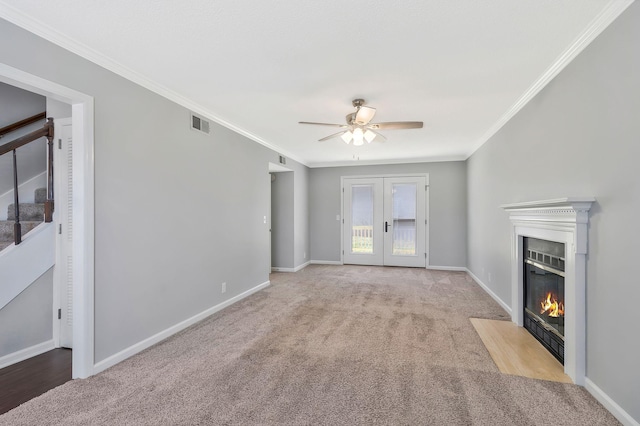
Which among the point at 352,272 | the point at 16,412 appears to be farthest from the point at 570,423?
the point at 352,272

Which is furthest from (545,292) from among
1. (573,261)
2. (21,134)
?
(21,134)

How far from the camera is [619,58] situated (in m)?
1.81

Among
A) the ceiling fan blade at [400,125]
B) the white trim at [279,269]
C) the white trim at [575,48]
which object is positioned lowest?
the white trim at [279,269]

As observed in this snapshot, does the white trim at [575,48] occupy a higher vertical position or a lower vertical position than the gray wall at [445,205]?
higher

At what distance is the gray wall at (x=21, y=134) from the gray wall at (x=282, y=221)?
3.87 m

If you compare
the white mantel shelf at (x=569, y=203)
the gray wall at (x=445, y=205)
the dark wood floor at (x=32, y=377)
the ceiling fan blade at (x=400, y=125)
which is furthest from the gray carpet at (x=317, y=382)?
the gray wall at (x=445, y=205)

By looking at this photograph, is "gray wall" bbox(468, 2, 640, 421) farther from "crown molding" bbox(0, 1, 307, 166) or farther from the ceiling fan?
"crown molding" bbox(0, 1, 307, 166)

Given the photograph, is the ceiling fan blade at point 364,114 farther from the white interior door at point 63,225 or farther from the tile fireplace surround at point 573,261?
the white interior door at point 63,225

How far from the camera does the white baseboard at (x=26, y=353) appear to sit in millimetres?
2552

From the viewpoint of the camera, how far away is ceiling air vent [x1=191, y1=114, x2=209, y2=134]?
344 centimetres

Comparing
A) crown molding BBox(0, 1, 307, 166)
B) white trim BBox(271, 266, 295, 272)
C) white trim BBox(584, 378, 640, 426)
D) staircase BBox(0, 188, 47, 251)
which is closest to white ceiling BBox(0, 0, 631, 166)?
crown molding BBox(0, 1, 307, 166)

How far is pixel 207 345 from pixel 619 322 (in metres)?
3.14

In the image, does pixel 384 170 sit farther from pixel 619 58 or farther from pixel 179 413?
pixel 179 413

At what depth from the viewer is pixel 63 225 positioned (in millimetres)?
2902
